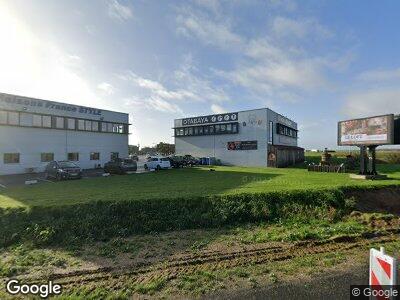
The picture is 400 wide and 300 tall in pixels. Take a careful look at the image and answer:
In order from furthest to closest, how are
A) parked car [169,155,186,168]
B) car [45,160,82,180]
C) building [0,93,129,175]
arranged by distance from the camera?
parked car [169,155,186,168]
building [0,93,129,175]
car [45,160,82,180]

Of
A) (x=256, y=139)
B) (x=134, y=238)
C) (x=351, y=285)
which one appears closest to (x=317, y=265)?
(x=351, y=285)

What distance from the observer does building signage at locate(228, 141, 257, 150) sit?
133 feet

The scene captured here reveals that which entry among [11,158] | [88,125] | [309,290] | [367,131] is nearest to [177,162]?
[88,125]

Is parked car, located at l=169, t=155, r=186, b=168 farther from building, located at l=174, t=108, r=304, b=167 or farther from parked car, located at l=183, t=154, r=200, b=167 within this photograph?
building, located at l=174, t=108, r=304, b=167

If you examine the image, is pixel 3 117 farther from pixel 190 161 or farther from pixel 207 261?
pixel 207 261

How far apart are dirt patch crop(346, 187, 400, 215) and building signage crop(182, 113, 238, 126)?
27.8 metres

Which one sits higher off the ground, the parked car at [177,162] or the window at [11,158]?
the window at [11,158]

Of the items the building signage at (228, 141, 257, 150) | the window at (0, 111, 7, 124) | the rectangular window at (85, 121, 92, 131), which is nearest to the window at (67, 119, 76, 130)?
the rectangular window at (85, 121, 92, 131)

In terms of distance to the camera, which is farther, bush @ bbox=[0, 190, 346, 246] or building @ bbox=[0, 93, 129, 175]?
building @ bbox=[0, 93, 129, 175]

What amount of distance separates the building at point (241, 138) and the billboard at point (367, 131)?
44.4 feet

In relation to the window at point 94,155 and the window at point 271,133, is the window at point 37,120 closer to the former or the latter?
the window at point 94,155
